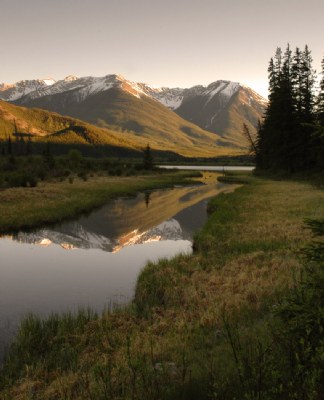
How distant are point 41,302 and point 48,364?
529 cm

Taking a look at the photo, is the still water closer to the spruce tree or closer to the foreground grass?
the foreground grass

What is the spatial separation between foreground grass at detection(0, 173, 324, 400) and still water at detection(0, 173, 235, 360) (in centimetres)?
160

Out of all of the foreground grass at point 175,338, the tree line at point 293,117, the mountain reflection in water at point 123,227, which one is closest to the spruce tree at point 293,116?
the tree line at point 293,117

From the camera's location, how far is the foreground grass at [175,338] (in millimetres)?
6246

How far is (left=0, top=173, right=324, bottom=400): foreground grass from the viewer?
625 cm

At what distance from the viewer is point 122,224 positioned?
3203 centimetres

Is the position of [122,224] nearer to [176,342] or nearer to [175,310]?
[175,310]

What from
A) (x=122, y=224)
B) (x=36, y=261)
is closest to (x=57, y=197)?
(x=122, y=224)

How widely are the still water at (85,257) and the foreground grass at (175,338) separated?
5.25 feet

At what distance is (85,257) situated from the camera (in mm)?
21281

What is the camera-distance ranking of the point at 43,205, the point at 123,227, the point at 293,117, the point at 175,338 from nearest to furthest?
the point at 175,338 < the point at 123,227 < the point at 43,205 < the point at 293,117

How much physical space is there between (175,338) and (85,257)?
1294cm

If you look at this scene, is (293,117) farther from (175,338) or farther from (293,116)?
(175,338)

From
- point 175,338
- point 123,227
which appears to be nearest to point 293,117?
point 123,227
